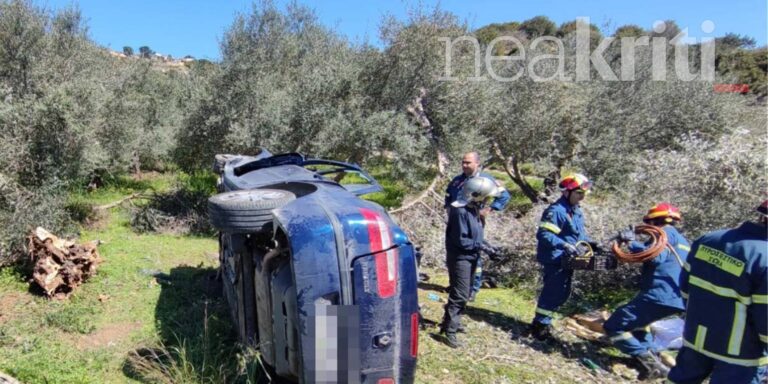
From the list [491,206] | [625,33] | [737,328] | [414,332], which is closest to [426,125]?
[491,206]

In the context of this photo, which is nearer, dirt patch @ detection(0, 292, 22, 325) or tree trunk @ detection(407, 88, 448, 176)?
dirt patch @ detection(0, 292, 22, 325)

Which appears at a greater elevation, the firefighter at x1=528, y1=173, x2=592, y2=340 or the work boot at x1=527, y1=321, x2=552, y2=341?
the firefighter at x1=528, y1=173, x2=592, y2=340

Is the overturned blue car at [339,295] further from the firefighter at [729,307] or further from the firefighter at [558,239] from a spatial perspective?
the firefighter at [558,239]

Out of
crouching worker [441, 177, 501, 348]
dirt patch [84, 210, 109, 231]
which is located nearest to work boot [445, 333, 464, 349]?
crouching worker [441, 177, 501, 348]

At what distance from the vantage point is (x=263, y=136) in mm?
9023

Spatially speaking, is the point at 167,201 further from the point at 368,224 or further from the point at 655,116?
the point at 655,116

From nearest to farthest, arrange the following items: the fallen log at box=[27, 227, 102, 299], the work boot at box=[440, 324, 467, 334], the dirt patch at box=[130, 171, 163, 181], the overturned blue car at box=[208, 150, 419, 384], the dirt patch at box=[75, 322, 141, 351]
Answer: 1. the overturned blue car at box=[208, 150, 419, 384]
2. the dirt patch at box=[75, 322, 141, 351]
3. the work boot at box=[440, 324, 467, 334]
4. the fallen log at box=[27, 227, 102, 299]
5. the dirt patch at box=[130, 171, 163, 181]

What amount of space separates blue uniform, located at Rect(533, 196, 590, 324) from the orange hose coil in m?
0.42

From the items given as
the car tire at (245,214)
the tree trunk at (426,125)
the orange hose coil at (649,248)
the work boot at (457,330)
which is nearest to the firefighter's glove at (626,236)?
the orange hose coil at (649,248)

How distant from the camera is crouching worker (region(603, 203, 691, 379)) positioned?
3.95 metres

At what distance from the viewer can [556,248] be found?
443 centimetres

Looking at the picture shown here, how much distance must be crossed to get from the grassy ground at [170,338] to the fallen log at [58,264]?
12 cm

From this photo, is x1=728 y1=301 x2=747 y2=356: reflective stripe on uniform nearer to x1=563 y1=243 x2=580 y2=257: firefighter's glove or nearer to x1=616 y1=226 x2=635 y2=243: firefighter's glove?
x1=616 y1=226 x2=635 y2=243: firefighter's glove

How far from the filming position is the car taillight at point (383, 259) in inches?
91.0
